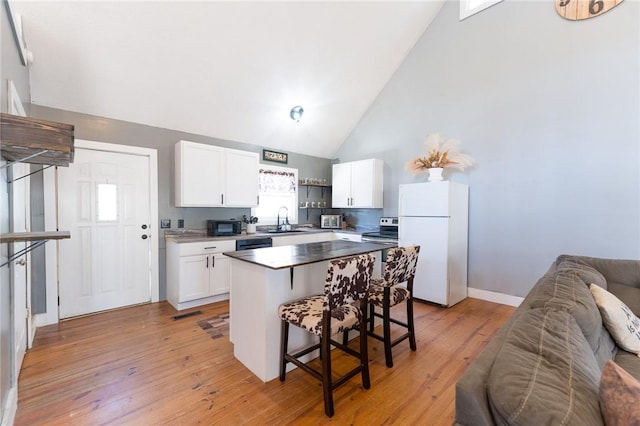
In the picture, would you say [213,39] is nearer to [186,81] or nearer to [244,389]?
[186,81]

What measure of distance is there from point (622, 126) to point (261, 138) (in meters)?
4.52

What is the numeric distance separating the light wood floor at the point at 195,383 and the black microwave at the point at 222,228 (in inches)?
51.9

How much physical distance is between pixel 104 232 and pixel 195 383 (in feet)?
7.72

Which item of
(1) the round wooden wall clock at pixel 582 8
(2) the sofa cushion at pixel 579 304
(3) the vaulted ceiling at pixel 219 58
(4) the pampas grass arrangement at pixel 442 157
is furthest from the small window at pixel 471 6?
(2) the sofa cushion at pixel 579 304

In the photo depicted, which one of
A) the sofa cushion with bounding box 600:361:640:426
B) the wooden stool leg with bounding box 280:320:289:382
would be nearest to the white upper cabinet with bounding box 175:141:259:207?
the wooden stool leg with bounding box 280:320:289:382

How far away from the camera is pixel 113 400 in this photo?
6.03 ft

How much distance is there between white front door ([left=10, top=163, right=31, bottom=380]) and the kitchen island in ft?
4.67

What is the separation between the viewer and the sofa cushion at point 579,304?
1.28 metres

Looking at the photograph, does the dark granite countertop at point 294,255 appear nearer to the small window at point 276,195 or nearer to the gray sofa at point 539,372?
the gray sofa at point 539,372

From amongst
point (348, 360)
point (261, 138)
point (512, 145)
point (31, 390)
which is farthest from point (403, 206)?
point (31, 390)

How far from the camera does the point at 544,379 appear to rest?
75 centimetres

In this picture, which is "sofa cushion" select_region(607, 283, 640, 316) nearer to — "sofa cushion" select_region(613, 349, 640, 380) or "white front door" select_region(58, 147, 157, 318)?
"sofa cushion" select_region(613, 349, 640, 380)

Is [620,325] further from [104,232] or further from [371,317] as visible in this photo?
A: [104,232]

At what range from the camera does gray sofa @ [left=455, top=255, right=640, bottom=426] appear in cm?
67
